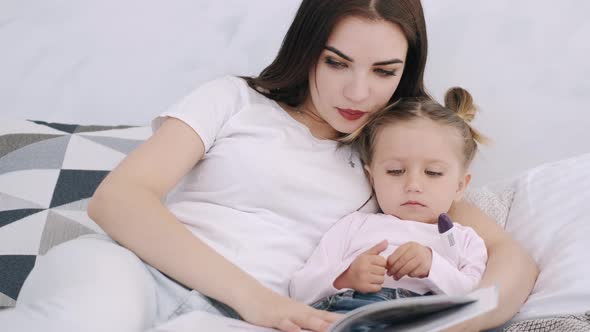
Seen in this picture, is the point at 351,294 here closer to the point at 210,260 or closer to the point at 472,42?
the point at 210,260

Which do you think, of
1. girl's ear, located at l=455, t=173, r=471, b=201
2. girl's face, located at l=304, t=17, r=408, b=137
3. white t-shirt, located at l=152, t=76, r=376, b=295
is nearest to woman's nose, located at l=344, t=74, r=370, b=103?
girl's face, located at l=304, t=17, r=408, b=137

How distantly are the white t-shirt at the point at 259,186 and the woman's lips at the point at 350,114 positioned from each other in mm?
61

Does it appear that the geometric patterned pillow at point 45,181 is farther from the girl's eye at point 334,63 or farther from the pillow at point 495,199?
the pillow at point 495,199

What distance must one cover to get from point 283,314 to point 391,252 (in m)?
0.25

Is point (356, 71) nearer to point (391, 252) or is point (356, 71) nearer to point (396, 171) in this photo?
point (396, 171)

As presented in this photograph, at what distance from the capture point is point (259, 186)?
138 centimetres

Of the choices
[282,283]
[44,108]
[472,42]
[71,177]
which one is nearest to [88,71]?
[44,108]

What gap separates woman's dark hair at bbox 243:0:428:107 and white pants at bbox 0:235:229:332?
46 cm

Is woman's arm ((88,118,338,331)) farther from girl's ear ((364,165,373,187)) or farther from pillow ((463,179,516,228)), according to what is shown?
pillow ((463,179,516,228))

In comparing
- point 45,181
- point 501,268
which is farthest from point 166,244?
point 45,181

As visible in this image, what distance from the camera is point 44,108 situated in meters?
2.26

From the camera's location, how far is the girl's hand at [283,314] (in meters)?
1.15

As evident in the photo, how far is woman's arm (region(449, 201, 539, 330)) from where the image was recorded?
4.21 feet

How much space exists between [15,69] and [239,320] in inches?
54.9
